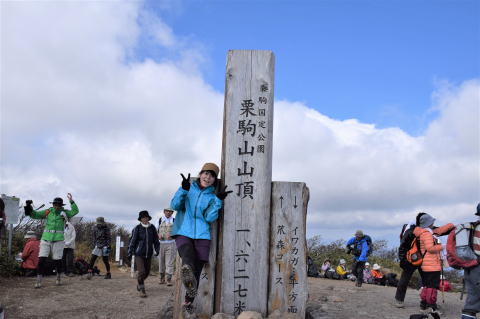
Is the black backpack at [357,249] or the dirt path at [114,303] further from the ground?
the black backpack at [357,249]

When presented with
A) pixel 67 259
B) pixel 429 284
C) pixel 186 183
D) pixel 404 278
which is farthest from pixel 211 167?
pixel 67 259

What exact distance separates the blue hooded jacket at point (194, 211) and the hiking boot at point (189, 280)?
1.75 ft

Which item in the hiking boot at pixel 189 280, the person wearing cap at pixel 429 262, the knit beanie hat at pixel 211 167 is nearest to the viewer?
the hiking boot at pixel 189 280

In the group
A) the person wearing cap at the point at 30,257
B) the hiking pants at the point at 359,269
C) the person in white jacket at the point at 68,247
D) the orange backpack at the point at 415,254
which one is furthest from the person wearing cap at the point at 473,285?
the person wearing cap at the point at 30,257

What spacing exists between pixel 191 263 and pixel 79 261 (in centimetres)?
1083

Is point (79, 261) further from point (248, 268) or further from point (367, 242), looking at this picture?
point (248, 268)

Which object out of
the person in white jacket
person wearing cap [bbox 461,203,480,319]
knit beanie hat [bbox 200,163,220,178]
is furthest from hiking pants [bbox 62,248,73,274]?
person wearing cap [bbox 461,203,480,319]

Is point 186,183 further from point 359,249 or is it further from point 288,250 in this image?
point 359,249

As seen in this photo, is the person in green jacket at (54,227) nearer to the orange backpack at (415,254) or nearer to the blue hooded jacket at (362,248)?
the orange backpack at (415,254)

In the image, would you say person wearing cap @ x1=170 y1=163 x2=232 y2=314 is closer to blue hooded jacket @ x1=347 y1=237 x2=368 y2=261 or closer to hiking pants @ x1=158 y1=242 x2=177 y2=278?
hiking pants @ x1=158 y1=242 x2=177 y2=278

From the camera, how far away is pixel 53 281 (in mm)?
12664

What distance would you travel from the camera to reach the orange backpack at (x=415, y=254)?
809cm

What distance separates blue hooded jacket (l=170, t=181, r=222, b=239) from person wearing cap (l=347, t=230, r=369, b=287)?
7.96m

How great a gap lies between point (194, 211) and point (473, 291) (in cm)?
375
